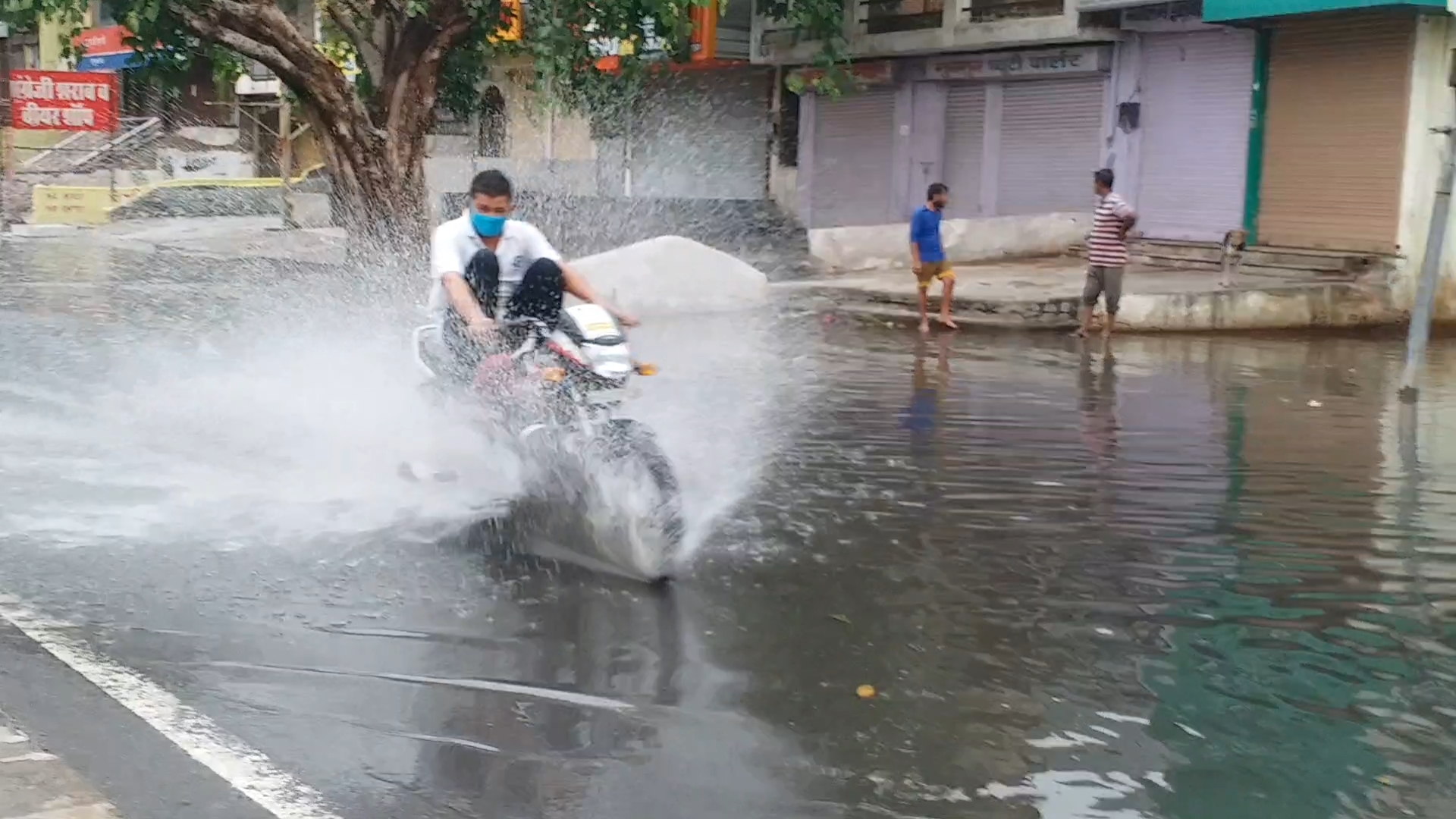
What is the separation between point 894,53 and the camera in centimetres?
2542

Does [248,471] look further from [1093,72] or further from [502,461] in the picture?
[1093,72]

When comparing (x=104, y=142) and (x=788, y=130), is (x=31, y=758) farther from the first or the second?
(x=104, y=142)

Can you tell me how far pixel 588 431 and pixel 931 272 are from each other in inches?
392

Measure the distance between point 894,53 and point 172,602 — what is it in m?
21.4

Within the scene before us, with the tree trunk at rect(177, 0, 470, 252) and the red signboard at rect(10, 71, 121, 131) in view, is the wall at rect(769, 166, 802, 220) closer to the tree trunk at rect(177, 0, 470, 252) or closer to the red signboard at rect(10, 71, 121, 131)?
the tree trunk at rect(177, 0, 470, 252)

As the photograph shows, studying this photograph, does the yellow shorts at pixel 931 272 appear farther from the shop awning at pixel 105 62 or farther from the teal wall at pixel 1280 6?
the shop awning at pixel 105 62

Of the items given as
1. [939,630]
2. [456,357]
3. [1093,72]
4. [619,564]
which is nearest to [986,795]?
[939,630]

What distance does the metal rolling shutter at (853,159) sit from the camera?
27.0m

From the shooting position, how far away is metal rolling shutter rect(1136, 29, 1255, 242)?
20.4m

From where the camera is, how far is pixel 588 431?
20.6 ft

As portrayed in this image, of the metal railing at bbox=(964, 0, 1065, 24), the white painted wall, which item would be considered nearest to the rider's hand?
the white painted wall

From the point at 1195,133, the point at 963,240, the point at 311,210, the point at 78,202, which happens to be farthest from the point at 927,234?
the point at 78,202

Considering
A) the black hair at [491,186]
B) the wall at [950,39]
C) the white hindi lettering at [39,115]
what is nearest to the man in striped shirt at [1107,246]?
the wall at [950,39]

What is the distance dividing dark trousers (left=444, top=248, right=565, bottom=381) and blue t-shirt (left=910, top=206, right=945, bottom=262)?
9119mm
